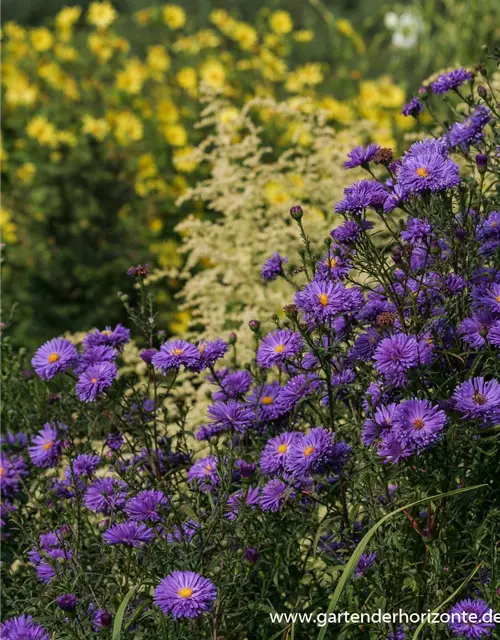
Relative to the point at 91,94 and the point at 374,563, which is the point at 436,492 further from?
the point at 91,94

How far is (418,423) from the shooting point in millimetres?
1615

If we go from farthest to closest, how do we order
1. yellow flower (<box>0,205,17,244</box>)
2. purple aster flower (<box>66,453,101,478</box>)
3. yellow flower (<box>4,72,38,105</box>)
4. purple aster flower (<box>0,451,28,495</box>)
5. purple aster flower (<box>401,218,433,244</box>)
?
yellow flower (<box>4,72,38,105</box>), yellow flower (<box>0,205,17,244</box>), purple aster flower (<box>0,451,28,495</box>), purple aster flower (<box>66,453,101,478</box>), purple aster flower (<box>401,218,433,244</box>)

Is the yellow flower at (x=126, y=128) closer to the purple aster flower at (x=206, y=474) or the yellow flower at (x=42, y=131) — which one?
the yellow flower at (x=42, y=131)

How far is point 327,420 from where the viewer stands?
190 cm

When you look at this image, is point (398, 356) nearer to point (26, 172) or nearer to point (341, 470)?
point (341, 470)

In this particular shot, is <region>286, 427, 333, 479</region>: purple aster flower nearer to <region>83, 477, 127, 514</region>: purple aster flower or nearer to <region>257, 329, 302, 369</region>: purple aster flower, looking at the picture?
<region>257, 329, 302, 369</region>: purple aster flower

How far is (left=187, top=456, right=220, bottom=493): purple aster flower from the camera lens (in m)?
1.92

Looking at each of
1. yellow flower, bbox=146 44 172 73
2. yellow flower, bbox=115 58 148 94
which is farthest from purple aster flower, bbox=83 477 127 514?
yellow flower, bbox=146 44 172 73

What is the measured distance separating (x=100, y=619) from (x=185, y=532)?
0.27 meters

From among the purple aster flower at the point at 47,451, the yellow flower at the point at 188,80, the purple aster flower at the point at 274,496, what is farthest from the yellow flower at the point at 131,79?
the purple aster flower at the point at 274,496

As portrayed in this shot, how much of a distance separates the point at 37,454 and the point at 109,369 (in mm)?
324

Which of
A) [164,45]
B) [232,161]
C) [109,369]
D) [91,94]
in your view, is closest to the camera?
[109,369]

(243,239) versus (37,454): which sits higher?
(243,239)

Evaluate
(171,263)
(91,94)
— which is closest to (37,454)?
(171,263)
